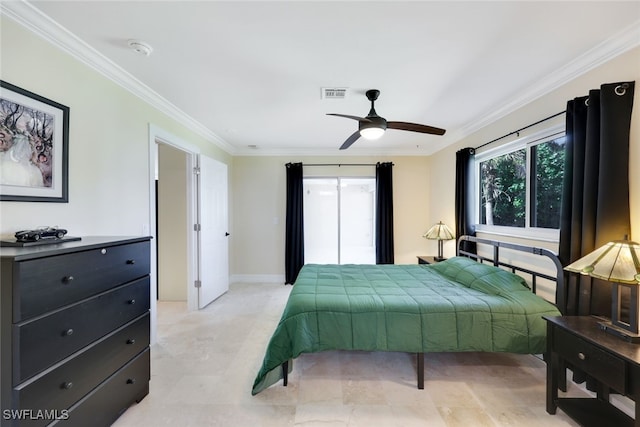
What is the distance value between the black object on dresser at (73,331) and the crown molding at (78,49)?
1.33 meters

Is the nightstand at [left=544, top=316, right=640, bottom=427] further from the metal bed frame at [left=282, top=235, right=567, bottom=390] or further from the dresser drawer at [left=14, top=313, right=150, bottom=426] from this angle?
the dresser drawer at [left=14, top=313, right=150, bottom=426]

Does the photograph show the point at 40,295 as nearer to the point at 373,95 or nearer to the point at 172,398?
the point at 172,398

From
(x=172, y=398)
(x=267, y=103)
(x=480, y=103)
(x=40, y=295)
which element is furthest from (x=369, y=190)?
(x=40, y=295)

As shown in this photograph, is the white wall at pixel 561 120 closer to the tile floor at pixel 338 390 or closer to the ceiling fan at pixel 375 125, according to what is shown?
the ceiling fan at pixel 375 125

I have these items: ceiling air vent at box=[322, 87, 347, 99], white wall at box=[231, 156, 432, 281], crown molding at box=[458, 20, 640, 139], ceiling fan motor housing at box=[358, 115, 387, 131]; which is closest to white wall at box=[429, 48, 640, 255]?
crown molding at box=[458, 20, 640, 139]

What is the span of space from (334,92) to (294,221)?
2725mm

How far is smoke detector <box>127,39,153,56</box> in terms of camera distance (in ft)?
5.84

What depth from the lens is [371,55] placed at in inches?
75.9

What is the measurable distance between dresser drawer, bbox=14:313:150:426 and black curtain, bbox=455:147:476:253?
3.59 metres

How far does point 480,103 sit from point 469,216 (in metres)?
1.39

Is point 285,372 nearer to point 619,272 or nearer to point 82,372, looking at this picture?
point 82,372

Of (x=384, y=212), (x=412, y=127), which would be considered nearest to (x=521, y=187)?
(x=412, y=127)

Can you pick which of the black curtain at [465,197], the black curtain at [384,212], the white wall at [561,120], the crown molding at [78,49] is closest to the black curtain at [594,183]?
the white wall at [561,120]

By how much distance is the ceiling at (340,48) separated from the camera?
4.94 feet
